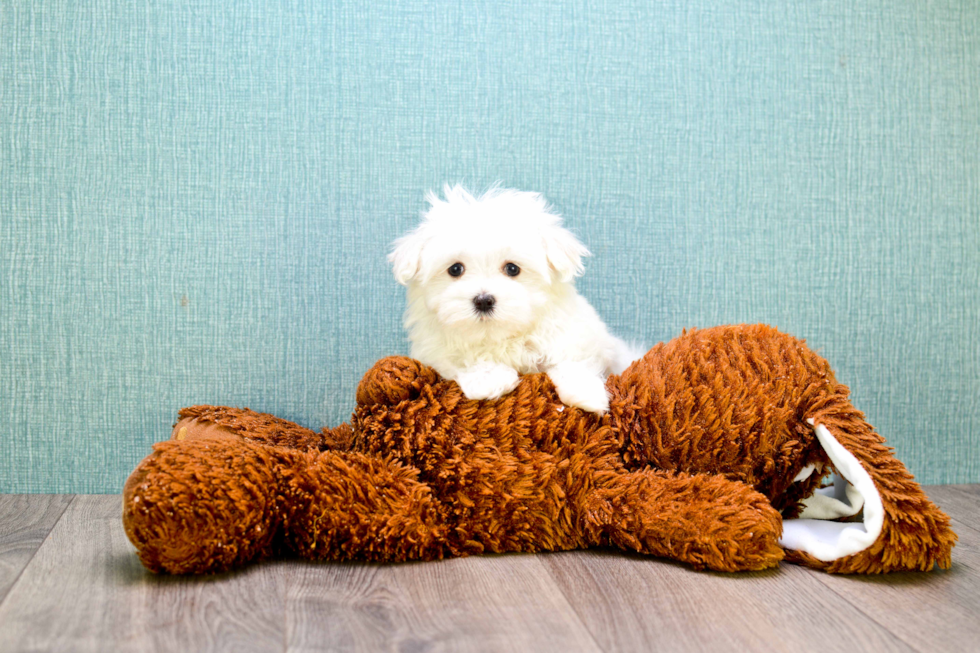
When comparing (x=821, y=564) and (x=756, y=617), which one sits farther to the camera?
(x=821, y=564)

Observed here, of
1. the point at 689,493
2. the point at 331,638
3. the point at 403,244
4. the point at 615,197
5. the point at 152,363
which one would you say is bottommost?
the point at 331,638

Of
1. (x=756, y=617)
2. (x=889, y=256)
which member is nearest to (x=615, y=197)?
(x=889, y=256)

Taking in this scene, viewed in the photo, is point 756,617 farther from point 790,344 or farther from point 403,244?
point 403,244

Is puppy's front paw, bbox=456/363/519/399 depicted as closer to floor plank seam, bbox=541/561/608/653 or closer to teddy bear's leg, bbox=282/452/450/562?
teddy bear's leg, bbox=282/452/450/562

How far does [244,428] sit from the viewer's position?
167cm

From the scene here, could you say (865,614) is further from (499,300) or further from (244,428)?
(244,428)

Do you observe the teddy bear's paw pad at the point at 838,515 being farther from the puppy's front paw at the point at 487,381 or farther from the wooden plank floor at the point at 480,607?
the puppy's front paw at the point at 487,381

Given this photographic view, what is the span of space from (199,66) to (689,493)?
150cm

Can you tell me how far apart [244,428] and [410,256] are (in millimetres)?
556

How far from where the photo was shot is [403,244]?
152cm

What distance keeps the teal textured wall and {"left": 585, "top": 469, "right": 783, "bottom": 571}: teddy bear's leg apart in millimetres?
665

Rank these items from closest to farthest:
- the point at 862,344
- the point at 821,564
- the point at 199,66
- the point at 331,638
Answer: the point at 331,638, the point at 821,564, the point at 199,66, the point at 862,344

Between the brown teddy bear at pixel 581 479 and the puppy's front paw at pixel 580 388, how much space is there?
0.02m

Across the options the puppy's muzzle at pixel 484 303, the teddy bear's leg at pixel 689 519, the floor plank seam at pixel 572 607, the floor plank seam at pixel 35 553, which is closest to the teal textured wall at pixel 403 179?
the floor plank seam at pixel 35 553
